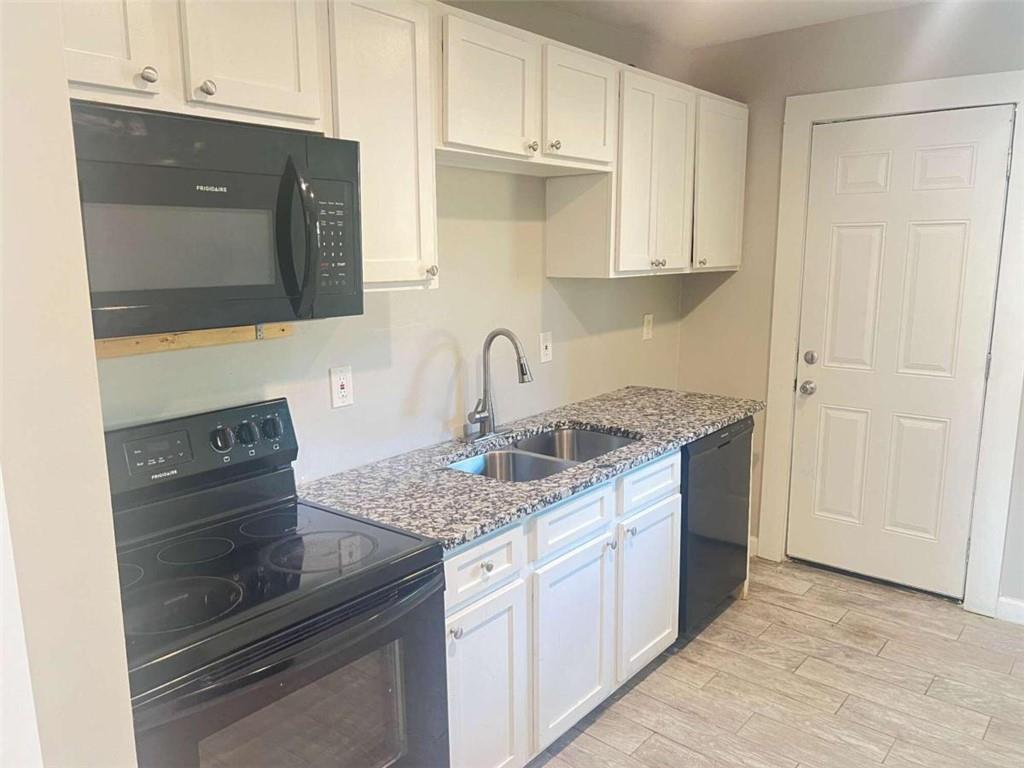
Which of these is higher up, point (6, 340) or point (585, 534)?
point (6, 340)

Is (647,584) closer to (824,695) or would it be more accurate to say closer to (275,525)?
(824,695)

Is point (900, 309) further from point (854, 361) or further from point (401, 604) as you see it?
point (401, 604)

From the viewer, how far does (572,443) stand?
9.18ft

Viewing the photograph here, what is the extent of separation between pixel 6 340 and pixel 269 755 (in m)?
1.02

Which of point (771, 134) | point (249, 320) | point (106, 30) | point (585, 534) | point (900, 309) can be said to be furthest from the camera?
point (771, 134)

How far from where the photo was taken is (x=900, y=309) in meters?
3.14

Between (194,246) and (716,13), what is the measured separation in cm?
251

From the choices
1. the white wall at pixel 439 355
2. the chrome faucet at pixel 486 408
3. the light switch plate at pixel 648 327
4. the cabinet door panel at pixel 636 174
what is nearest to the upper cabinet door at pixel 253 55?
the white wall at pixel 439 355

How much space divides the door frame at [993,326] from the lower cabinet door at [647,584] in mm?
1187

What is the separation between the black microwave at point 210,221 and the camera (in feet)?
4.08

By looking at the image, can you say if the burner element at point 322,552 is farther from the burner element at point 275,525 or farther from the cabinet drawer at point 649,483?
the cabinet drawer at point 649,483

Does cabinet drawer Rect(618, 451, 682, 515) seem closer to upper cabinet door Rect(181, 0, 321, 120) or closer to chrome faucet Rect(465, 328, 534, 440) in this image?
chrome faucet Rect(465, 328, 534, 440)

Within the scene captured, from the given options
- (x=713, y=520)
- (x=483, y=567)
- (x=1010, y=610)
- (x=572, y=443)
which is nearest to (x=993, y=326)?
(x=1010, y=610)

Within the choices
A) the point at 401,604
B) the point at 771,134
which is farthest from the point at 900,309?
the point at 401,604
